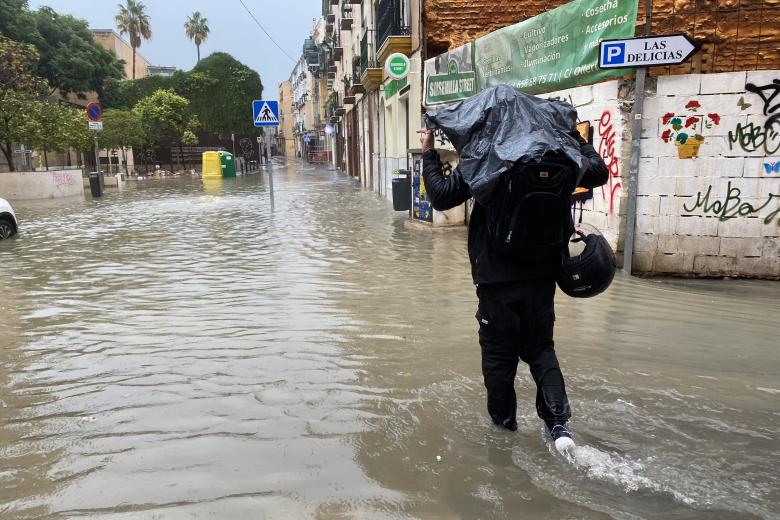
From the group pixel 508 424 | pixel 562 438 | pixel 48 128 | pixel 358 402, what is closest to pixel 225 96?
pixel 48 128

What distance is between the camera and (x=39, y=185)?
66.1 feet

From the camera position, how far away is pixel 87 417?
3490mm

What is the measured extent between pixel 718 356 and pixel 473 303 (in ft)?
7.51

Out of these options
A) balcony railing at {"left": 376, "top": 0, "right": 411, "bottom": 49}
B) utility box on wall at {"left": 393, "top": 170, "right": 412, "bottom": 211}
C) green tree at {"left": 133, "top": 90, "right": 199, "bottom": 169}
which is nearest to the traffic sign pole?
utility box on wall at {"left": 393, "top": 170, "right": 412, "bottom": 211}

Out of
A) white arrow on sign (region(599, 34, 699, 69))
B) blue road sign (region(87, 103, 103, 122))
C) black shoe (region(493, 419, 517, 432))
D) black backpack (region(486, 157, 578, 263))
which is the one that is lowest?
black shoe (region(493, 419, 517, 432))

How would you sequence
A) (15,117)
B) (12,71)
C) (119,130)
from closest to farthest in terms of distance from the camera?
(15,117), (12,71), (119,130)

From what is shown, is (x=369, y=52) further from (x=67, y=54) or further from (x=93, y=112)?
(x=67, y=54)

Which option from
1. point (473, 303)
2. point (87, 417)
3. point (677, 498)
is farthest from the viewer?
point (473, 303)

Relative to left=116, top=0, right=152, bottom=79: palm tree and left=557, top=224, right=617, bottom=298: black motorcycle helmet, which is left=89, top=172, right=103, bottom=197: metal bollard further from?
left=116, top=0, right=152, bottom=79: palm tree

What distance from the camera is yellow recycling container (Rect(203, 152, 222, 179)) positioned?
109 feet

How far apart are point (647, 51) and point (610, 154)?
139cm

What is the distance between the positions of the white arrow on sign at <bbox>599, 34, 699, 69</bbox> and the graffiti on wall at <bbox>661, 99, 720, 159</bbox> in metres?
0.80

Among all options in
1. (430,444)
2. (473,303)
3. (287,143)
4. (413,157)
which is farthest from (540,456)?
(287,143)

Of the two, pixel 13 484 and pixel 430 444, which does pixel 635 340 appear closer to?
pixel 430 444
